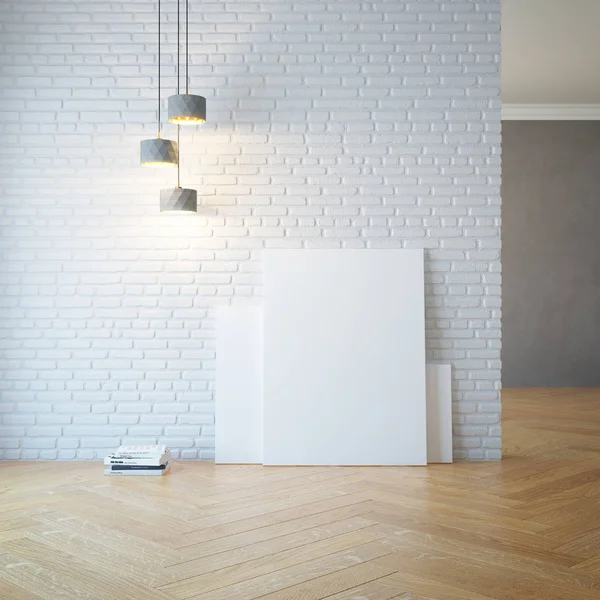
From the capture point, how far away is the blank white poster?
14.4 ft

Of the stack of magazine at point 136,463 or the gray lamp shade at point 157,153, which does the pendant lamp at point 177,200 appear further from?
the stack of magazine at point 136,463

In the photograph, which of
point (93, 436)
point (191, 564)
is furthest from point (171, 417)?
point (191, 564)

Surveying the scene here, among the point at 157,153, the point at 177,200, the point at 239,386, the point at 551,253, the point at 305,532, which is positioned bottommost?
the point at 305,532

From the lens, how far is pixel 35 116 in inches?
179

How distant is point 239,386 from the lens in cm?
442

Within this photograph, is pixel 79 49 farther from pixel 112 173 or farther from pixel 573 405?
pixel 573 405

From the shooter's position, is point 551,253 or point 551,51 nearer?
point 551,51

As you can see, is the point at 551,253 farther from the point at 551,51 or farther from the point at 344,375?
the point at 344,375

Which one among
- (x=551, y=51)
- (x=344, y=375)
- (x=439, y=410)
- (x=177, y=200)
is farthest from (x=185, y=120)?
(x=551, y=51)

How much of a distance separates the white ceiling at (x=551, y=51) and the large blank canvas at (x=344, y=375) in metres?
2.55

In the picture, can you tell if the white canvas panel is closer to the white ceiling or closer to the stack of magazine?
the stack of magazine

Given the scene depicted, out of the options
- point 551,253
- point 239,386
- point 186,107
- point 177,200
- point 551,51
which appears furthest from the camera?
point 551,253

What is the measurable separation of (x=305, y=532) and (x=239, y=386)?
1469 mm

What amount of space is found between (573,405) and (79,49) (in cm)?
498
